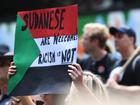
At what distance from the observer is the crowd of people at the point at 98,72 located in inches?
185

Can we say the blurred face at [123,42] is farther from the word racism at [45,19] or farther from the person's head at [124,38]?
the word racism at [45,19]

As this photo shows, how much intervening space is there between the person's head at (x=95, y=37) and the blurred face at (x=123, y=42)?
0.70 metres

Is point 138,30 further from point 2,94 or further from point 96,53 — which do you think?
point 2,94

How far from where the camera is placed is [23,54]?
16.0ft

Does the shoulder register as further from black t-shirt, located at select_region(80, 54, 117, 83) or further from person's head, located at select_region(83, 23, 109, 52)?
person's head, located at select_region(83, 23, 109, 52)

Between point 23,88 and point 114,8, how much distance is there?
824 centimetres

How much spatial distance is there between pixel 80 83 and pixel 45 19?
21.1 inches

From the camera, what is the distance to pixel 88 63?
28.5 feet

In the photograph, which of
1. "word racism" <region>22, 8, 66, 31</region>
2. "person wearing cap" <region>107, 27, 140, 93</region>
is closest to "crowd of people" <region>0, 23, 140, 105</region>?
"person wearing cap" <region>107, 27, 140, 93</region>

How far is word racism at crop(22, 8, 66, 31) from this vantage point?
483 centimetres

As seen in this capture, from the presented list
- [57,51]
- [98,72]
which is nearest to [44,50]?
[57,51]

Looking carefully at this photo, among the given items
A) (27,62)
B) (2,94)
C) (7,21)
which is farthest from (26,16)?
(7,21)

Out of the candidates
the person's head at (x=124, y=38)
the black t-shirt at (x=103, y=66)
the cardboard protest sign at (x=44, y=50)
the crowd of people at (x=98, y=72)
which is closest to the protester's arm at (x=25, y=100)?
the crowd of people at (x=98, y=72)

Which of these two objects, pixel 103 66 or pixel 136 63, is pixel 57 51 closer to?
pixel 136 63
